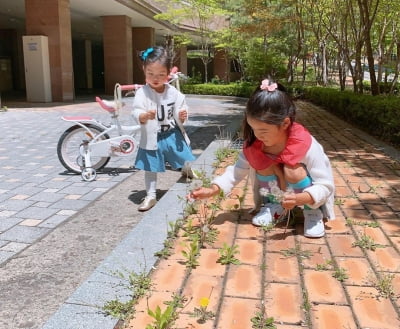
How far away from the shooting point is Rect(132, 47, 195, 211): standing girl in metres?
3.60

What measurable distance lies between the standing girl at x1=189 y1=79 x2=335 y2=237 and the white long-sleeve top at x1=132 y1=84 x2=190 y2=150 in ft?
3.16

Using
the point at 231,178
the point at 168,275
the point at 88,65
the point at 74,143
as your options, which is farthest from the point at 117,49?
the point at 168,275

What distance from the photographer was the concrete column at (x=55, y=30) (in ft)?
49.7

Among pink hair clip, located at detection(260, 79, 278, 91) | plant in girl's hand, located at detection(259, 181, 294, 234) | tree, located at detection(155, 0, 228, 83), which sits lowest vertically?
plant in girl's hand, located at detection(259, 181, 294, 234)

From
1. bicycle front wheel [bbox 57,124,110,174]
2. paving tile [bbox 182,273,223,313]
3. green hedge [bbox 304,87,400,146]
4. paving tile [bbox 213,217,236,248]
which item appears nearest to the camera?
paving tile [bbox 182,273,223,313]

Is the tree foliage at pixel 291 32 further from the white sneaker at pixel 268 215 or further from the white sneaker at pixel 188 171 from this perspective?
the white sneaker at pixel 268 215

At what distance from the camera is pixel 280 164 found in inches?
114

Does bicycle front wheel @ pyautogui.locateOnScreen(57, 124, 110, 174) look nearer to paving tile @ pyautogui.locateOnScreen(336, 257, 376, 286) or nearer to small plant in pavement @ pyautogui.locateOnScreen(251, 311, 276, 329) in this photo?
paving tile @ pyautogui.locateOnScreen(336, 257, 376, 286)

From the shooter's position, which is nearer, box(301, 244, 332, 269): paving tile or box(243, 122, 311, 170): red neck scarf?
box(301, 244, 332, 269): paving tile

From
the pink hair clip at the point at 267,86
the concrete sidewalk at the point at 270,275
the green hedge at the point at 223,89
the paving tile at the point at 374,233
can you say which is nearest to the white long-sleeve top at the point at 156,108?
the concrete sidewalk at the point at 270,275

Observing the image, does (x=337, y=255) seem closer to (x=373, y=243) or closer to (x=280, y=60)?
(x=373, y=243)

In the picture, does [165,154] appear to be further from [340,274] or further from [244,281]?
[340,274]

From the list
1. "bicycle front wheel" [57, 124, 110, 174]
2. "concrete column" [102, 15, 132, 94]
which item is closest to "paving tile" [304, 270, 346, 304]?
"bicycle front wheel" [57, 124, 110, 174]

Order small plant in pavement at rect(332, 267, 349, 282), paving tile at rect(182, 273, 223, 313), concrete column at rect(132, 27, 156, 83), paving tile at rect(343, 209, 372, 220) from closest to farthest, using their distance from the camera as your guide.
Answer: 1. paving tile at rect(182, 273, 223, 313)
2. small plant in pavement at rect(332, 267, 349, 282)
3. paving tile at rect(343, 209, 372, 220)
4. concrete column at rect(132, 27, 156, 83)
